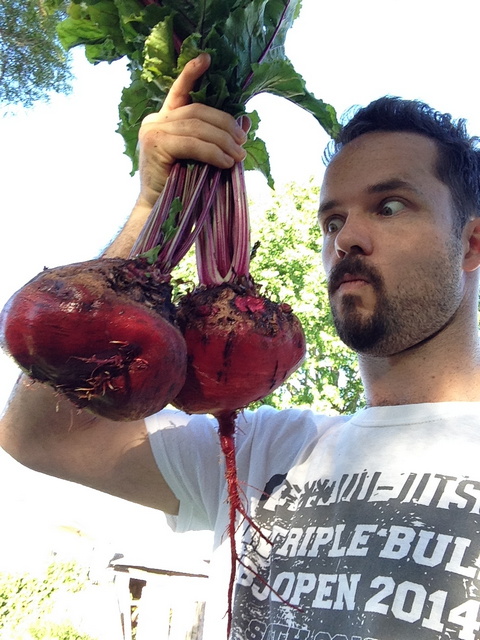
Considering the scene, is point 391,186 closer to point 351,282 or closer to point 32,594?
point 351,282

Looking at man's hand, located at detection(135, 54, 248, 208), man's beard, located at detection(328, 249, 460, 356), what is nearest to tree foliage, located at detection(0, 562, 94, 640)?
man's beard, located at detection(328, 249, 460, 356)

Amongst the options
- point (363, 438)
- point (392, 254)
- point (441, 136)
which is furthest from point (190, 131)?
point (441, 136)

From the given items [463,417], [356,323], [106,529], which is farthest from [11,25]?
[106,529]

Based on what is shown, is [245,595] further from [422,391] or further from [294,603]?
[422,391]

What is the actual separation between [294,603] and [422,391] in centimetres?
71

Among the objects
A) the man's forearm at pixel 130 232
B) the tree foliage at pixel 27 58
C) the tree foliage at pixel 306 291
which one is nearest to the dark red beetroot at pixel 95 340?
the man's forearm at pixel 130 232

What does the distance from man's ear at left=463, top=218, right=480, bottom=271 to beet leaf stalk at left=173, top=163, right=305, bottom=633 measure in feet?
2.65

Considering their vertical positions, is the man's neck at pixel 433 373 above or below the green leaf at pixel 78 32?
below

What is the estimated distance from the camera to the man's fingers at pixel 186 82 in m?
1.27

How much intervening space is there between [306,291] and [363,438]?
7.24 metres

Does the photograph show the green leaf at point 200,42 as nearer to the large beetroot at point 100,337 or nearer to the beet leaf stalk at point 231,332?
the beet leaf stalk at point 231,332

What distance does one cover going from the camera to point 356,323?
5.36ft

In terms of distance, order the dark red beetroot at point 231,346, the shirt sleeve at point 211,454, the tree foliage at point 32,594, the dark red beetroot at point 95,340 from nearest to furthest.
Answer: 1. the dark red beetroot at point 95,340
2. the dark red beetroot at point 231,346
3. the shirt sleeve at point 211,454
4. the tree foliage at point 32,594

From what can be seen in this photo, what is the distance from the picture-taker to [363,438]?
5.37ft
